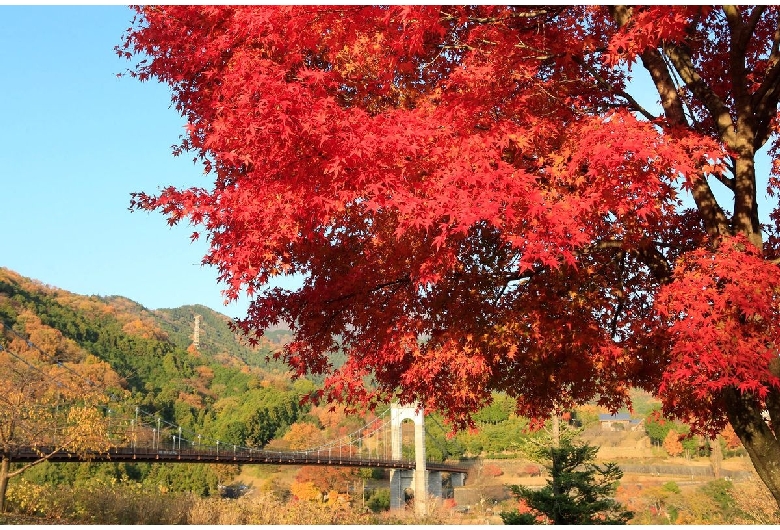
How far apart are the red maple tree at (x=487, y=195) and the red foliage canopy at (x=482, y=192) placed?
2cm

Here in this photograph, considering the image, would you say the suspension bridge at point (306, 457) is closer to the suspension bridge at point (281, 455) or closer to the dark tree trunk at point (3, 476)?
the suspension bridge at point (281, 455)

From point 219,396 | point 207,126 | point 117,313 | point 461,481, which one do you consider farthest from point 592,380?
point 117,313

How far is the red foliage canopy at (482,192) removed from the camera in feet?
12.6

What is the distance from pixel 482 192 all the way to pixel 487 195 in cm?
4

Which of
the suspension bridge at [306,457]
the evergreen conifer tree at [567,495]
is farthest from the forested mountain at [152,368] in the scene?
the evergreen conifer tree at [567,495]

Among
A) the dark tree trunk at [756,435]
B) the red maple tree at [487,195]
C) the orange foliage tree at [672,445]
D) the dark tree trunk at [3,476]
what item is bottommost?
the orange foliage tree at [672,445]

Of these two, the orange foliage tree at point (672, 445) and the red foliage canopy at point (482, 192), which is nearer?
the red foliage canopy at point (482, 192)

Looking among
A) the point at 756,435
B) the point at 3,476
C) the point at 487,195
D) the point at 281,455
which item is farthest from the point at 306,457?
the point at 487,195

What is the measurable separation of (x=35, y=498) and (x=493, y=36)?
45.6 feet

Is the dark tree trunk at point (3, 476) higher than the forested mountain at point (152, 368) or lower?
lower

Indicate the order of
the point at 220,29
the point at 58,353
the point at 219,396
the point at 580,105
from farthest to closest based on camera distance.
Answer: the point at 219,396 → the point at 58,353 → the point at 580,105 → the point at 220,29

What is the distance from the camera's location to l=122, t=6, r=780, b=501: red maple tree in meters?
3.83

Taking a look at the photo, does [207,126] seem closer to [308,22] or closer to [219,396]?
[308,22]

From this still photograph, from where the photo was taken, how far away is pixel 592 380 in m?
6.09
